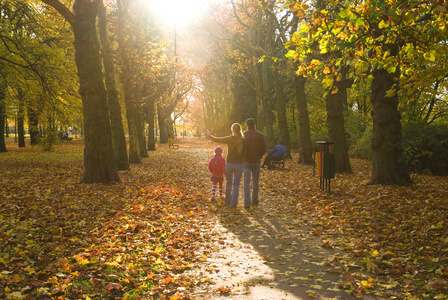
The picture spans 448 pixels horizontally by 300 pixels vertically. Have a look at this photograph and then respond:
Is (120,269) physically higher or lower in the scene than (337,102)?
lower

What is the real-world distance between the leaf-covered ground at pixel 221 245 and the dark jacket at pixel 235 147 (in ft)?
4.50

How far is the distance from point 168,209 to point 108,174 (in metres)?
4.24

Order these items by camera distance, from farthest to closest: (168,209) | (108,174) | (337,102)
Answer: (337,102) < (108,174) < (168,209)

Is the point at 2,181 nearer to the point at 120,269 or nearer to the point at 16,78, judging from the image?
the point at 16,78

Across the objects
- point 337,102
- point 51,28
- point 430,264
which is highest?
point 51,28

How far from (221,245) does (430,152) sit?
39.7ft

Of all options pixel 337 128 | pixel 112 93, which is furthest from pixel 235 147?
pixel 112 93

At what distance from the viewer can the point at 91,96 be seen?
1170 centimetres

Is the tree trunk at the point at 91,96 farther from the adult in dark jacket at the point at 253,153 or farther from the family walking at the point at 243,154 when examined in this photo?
the adult in dark jacket at the point at 253,153

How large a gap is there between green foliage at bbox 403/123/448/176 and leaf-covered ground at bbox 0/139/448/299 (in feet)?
15.4

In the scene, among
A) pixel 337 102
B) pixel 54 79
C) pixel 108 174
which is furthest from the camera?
pixel 54 79

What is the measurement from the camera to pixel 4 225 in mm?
6422

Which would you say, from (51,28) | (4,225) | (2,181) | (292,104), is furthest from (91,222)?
(292,104)

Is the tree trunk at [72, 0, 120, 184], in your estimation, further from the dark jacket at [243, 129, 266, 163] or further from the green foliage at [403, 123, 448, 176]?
the green foliage at [403, 123, 448, 176]
